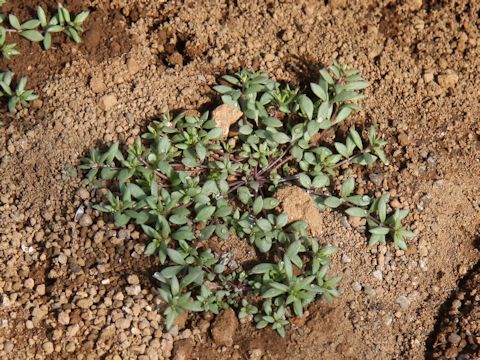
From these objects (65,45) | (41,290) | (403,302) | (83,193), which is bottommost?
(403,302)

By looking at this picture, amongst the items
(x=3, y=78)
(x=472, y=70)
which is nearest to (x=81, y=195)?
(x=3, y=78)

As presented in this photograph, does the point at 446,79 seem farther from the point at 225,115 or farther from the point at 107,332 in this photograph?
the point at 107,332

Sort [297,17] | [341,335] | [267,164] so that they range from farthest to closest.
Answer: [297,17] < [267,164] < [341,335]

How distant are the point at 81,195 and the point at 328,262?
1.36 metres

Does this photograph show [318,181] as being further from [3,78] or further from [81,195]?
[3,78]

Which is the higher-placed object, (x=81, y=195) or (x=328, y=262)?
(x=81, y=195)

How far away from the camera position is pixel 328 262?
12.3ft

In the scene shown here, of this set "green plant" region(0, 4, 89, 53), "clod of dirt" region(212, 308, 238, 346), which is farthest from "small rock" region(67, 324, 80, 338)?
"green plant" region(0, 4, 89, 53)

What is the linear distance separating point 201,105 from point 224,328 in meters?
1.31

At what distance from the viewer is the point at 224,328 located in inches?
142

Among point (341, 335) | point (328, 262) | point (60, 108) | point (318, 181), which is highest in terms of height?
point (60, 108)

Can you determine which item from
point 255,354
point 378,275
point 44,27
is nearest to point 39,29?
point 44,27

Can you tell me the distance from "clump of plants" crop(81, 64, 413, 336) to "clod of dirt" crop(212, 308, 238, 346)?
54 mm

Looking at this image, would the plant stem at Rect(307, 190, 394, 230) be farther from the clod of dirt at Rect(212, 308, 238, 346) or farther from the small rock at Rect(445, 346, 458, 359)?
the clod of dirt at Rect(212, 308, 238, 346)
